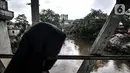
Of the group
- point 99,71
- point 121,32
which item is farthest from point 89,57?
point 121,32

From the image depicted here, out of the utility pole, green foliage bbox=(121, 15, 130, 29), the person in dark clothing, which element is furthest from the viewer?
green foliage bbox=(121, 15, 130, 29)

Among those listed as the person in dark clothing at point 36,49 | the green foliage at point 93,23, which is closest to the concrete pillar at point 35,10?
the person in dark clothing at point 36,49

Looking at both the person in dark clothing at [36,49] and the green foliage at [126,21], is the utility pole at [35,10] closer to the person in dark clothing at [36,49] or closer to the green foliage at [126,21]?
the person in dark clothing at [36,49]

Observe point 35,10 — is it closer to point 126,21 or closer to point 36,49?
point 36,49

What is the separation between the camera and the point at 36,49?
32.3 inches

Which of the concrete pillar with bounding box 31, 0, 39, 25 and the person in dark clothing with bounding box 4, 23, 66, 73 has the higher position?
the concrete pillar with bounding box 31, 0, 39, 25

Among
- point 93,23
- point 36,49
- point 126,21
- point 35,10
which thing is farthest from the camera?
point 93,23

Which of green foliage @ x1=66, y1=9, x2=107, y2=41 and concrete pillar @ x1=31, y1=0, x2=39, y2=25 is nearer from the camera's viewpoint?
concrete pillar @ x1=31, y1=0, x2=39, y2=25

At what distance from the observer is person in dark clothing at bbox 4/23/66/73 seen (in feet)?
2.70

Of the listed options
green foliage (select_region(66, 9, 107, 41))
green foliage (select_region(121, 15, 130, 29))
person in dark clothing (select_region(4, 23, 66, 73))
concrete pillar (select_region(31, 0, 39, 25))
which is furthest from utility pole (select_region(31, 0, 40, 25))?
green foliage (select_region(66, 9, 107, 41))

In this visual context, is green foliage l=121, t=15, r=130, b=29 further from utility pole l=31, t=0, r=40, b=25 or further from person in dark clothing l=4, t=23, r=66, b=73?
person in dark clothing l=4, t=23, r=66, b=73

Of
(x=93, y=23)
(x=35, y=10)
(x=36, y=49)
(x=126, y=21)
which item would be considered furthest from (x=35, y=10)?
(x=93, y=23)

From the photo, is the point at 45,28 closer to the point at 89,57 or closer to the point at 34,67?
the point at 34,67

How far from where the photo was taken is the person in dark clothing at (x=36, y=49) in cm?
82
